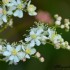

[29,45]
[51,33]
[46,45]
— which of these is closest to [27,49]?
[29,45]

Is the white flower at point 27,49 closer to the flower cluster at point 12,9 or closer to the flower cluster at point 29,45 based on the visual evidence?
the flower cluster at point 29,45

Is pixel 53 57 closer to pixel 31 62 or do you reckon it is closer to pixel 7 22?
pixel 31 62

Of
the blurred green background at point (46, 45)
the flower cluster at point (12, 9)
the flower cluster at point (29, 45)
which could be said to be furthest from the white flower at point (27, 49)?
the blurred green background at point (46, 45)

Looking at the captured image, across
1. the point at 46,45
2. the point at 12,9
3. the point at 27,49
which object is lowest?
the point at 27,49

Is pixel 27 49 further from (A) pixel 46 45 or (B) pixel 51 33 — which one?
(A) pixel 46 45

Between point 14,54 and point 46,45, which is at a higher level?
point 46,45

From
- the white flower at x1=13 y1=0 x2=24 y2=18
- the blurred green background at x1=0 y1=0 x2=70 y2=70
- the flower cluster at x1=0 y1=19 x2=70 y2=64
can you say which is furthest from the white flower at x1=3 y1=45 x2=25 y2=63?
the blurred green background at x1=0 y1=0 x2=70 y2=70

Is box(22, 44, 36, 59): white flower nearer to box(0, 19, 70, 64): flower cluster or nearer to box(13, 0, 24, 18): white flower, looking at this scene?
box(0, 19, 70, 64): flower cluster
